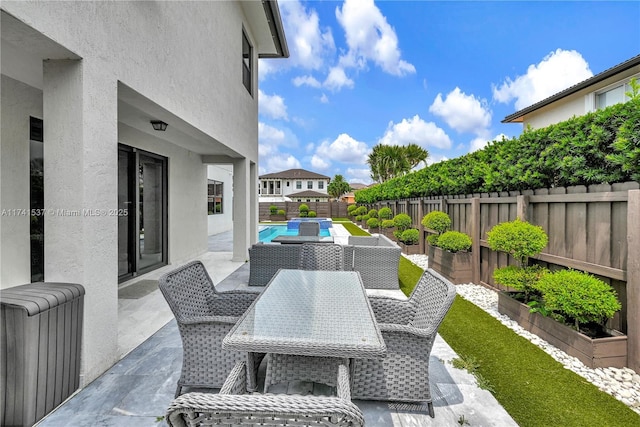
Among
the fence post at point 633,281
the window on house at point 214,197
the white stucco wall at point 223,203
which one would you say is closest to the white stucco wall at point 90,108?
the fence post at point 633,281

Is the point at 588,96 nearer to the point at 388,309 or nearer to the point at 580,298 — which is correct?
the point at 580,298

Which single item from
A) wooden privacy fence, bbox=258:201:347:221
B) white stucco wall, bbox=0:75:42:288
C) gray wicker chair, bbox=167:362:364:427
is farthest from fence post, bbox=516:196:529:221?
wooden privacy fence, bbox=258:201:347:221

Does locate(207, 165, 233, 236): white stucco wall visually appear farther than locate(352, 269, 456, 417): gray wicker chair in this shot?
Yes

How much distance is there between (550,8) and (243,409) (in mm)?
13674

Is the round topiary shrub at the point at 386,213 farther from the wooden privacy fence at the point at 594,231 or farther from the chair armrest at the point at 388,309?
the chair armrest at the point at 388,309

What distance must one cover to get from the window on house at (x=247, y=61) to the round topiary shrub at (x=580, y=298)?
812cm

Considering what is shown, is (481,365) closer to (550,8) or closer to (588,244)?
(588,244)

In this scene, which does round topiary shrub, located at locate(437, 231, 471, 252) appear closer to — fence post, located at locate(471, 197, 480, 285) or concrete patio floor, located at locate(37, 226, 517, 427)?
fence post, located at locate(471, 197, 480, 285)

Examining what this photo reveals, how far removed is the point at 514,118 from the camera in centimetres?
1477

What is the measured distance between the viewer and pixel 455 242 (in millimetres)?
6766

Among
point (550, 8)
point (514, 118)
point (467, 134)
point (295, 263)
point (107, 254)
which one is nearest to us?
point (107, 254)

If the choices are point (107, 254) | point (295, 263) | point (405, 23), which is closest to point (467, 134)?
point (405, 23)

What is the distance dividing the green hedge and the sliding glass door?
7093 mm

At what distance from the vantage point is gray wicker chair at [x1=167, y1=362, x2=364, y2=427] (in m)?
1.09
